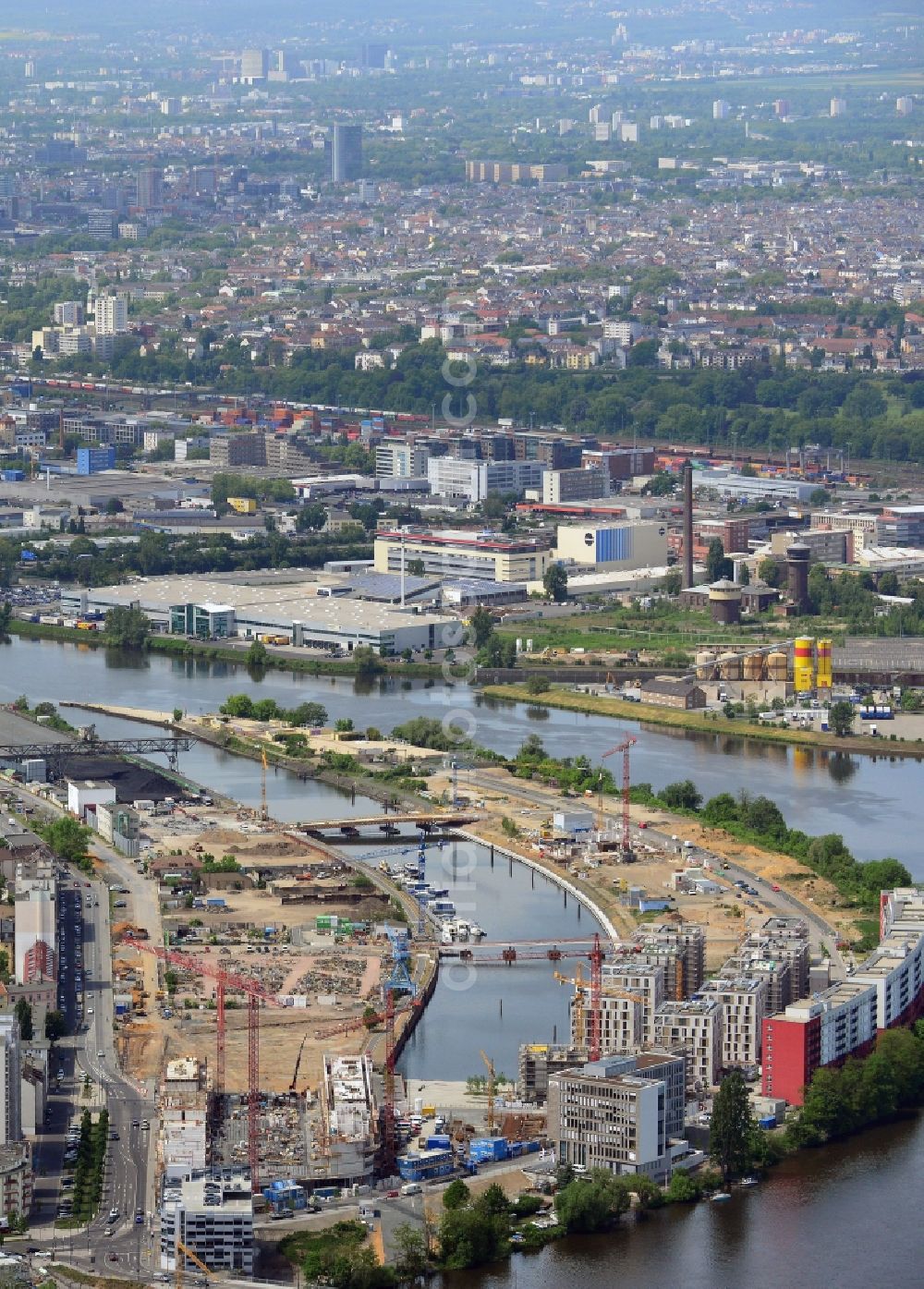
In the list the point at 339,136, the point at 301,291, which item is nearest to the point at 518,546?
the point at 301,291

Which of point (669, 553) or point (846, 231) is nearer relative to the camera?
point (669, 553)

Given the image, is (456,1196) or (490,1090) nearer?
(456,1196)

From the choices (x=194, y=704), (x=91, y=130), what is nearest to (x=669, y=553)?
(x=194, y=704)

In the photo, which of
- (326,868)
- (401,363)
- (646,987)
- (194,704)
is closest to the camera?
(646,987)

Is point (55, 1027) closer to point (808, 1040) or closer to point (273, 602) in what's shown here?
point (808, 1040)

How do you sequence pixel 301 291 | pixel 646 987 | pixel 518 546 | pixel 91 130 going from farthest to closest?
pixel 91 130 < pixel 301 291 < pixel 518 546 < pixel 646 987

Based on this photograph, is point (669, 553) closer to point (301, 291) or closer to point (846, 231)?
point (301, 291)

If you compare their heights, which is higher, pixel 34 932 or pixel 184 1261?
pixel 34 932

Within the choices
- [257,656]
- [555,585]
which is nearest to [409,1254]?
[257,656]
